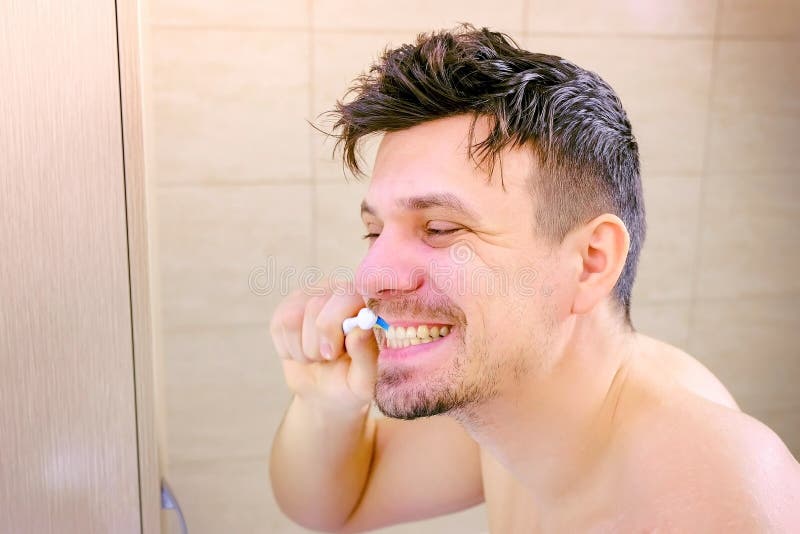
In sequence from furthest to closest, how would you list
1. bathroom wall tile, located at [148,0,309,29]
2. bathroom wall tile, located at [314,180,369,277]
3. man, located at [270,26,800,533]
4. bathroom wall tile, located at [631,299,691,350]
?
bathroom wall tile, located at [631,299,691,350] < bathroom wall tile, located at [314,180,369,277] < bathroom wall tile, located at [148,0,309,29] < man, located at [270,26,800,533]

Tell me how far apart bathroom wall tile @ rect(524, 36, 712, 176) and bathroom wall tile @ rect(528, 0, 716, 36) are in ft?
0.06

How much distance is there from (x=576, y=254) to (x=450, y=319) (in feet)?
0.46

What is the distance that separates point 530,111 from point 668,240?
1.07m

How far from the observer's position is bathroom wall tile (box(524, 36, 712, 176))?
1568 mm

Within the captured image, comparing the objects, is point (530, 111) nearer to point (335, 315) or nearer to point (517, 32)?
point (335, 315)

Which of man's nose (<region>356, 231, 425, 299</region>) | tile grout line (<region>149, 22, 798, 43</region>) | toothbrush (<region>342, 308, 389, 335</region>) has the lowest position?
toothbrush (<region>342, 308, 389, 335</region>)

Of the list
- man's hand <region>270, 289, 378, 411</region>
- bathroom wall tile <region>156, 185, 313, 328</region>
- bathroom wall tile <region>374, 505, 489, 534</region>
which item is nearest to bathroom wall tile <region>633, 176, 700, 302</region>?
bathroom wall tile <region>374, 505, 489, 534</region>

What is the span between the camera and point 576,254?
79 cm

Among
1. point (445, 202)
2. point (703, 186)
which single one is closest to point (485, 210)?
point (445, 202)

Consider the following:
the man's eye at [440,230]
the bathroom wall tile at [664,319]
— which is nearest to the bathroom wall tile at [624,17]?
the bathroom wall tile at [664,319]

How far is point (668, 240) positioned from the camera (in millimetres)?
1700

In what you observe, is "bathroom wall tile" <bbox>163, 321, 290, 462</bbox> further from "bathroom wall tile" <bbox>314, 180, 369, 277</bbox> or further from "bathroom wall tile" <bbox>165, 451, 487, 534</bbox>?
"bathroom wall tile" <bbox>314, 180, 369, 277</bbox>

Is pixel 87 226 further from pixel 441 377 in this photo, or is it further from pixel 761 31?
pixel 761 31

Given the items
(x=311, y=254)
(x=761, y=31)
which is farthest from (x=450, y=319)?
(x=761, y=31)
